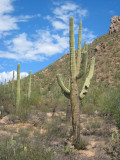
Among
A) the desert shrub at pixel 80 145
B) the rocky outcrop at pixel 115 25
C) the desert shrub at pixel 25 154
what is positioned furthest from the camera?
the rocky outcrop at pixel 115 25

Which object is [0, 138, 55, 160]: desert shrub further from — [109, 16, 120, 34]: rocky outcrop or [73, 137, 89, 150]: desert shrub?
[109, 16, 120, 34]: rocky outcrop

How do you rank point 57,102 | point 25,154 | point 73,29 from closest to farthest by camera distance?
1. point 25,154
2. point 73,29
3. point 57,102

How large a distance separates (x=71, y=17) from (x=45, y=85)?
71.0 ft

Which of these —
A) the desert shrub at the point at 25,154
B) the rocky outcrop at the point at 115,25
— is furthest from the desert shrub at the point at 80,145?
the rocky outcrop at the point at 115,25

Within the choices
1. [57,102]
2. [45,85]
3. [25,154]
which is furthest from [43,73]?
[25,154]

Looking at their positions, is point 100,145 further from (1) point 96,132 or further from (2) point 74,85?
(2) point 74,85

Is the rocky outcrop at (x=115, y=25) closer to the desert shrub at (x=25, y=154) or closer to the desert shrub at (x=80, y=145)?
the desert shrub at (x=80, y=145)

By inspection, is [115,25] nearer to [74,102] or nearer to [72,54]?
[72,54]

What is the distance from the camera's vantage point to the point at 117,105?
7730mm

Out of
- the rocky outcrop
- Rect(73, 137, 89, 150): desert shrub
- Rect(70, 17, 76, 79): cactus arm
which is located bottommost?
Rect(73, 137, 89, 150): desert shrub

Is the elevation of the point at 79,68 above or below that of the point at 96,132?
above

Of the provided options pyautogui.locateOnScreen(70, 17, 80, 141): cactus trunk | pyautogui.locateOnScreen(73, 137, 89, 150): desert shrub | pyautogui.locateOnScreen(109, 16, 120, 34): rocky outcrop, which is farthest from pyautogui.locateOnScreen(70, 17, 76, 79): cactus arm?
pyautogui.locateOnScreen(109, 16, 120, 34): rocky outcrop

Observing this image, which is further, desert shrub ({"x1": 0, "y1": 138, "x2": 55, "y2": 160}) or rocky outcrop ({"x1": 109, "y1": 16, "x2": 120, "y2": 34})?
rocky outcrop ({"x1": 109, "y1": 16, "x2": 120, "y2": 34})

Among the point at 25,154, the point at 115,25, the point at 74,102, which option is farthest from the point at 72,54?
the point at 115,25
